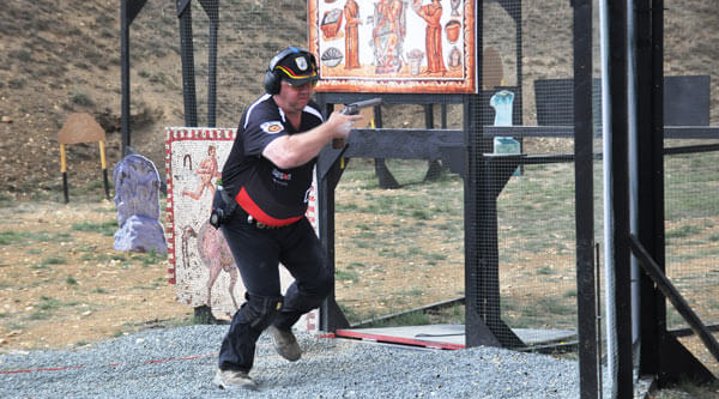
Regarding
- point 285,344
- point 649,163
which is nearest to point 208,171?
point 285,344

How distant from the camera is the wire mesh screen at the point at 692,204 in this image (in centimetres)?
641

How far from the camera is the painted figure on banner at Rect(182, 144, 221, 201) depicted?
271 inches

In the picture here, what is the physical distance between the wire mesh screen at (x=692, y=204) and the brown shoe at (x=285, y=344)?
2188 millimetres

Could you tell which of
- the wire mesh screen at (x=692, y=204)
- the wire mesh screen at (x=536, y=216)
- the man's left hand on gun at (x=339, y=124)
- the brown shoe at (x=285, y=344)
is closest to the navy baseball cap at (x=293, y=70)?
the man's left hand on gun at (x=339, y=124)

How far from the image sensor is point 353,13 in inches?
242

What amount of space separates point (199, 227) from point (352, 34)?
1753 millimetres

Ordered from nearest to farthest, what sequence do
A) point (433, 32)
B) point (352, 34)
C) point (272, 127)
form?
point (272, 127) < point (433, 32) < point (352, 34)

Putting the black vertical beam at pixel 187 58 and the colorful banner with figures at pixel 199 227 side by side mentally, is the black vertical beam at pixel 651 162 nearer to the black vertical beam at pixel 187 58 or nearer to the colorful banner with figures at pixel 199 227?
the colorful banner with figures at pixel 199 227

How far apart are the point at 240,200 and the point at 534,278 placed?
442 cm

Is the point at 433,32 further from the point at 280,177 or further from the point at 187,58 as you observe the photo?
the point at 187,58

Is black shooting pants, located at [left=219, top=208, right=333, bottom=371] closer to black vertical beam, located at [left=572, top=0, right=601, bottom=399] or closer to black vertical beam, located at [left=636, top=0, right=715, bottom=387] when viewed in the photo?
black vertical beam, located at [left=636, top=0, right=715, bottom=387]

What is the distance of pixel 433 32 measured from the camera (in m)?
5.92

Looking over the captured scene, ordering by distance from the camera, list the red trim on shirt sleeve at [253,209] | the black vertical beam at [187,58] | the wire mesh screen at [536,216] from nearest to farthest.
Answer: the red trim on shirt sleeve at [253,209] → the wire mesh screen at [536,216] → the black vertical beam at [187,58]

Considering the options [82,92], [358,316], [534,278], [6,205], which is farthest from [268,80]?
[82,92]
